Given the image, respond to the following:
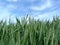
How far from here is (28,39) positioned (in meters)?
1.76

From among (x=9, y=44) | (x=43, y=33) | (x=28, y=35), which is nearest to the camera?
(x=9, y=44)

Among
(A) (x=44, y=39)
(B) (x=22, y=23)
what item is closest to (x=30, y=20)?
(B) (x=22, y=23)

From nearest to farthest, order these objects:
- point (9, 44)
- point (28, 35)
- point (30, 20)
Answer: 1. point (9, 44)
2. point (28, 35)
3. point (30, 20)

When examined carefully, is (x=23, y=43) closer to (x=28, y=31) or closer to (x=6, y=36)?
(x=28, y=31)

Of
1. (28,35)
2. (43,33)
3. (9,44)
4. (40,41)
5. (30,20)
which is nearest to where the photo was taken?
(9,44)

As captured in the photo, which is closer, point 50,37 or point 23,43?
point 23,43

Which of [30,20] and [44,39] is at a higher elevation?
[30,20]

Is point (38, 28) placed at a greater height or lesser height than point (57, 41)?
greater

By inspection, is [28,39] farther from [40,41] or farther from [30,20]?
[30,20]

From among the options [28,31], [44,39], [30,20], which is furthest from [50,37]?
[30,20]

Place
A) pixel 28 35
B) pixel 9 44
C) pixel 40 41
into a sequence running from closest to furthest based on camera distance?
pixel 9 44 < pixel 28 35 < pixel 40 41

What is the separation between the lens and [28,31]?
179 centimetres

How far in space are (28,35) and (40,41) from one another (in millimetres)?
169

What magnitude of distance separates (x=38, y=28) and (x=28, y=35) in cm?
33
